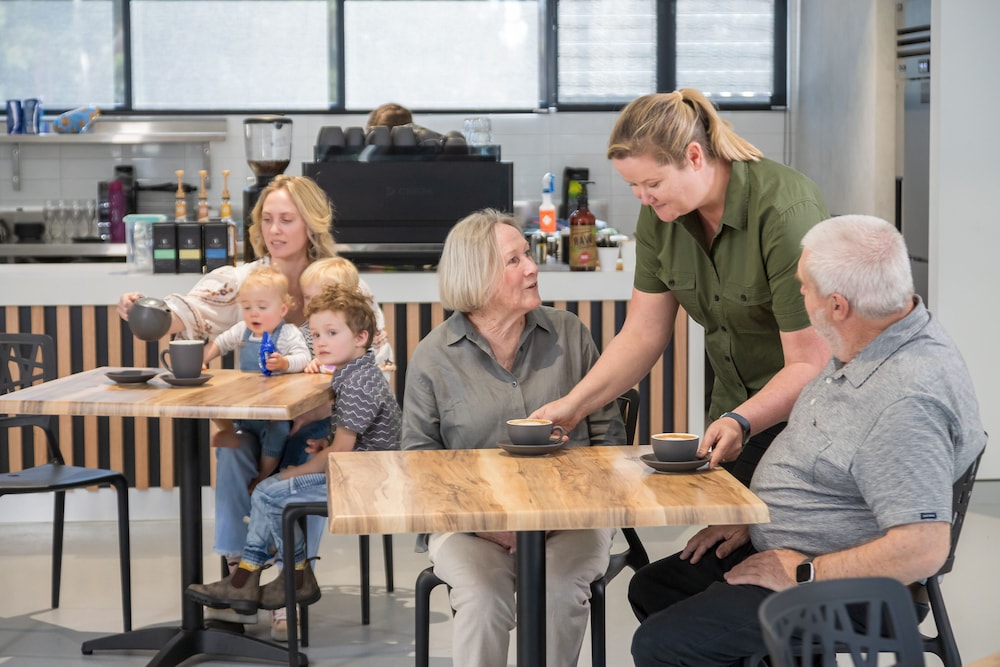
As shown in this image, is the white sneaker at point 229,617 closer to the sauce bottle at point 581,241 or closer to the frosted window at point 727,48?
the sauce bottle at point 581,241

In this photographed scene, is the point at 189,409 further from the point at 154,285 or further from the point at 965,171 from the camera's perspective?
the point at 965,171

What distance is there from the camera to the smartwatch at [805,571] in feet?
6.61

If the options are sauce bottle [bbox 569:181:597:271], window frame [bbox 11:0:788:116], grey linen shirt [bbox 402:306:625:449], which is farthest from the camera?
window frame [bbox 11:0:788:116]

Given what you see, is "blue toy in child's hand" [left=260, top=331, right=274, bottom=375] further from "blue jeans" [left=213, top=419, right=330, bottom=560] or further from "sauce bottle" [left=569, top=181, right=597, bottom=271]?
"sauce bottle" [left=569, top=181, right=597, bottom=271]

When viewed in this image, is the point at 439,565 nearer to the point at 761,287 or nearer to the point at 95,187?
the point at 761,287

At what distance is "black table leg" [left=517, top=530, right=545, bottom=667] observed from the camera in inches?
83.6

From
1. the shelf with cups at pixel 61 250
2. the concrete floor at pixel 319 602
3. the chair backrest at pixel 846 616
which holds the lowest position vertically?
the concrete floor at pixel 319 602

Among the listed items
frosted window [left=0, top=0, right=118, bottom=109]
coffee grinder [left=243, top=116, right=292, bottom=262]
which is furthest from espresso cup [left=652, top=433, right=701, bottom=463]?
frosted window [left=0, top=0, right=118, bottom=109]

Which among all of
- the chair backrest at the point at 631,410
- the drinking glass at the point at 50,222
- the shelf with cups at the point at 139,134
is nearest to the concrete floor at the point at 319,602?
the chair backrest at the point at 631,410

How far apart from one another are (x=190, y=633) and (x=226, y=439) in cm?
56

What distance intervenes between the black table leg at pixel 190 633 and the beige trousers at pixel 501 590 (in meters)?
1.05

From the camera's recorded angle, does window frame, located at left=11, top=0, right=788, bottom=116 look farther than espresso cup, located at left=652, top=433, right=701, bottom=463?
Yes

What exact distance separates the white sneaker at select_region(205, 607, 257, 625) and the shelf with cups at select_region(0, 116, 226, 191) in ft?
14.5

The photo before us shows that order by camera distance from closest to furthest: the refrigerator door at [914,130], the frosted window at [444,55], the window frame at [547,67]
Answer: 1. the refrigerator door at [914,130]
2. the window frame at [547,67]
3. the frosted window at [444,55]
